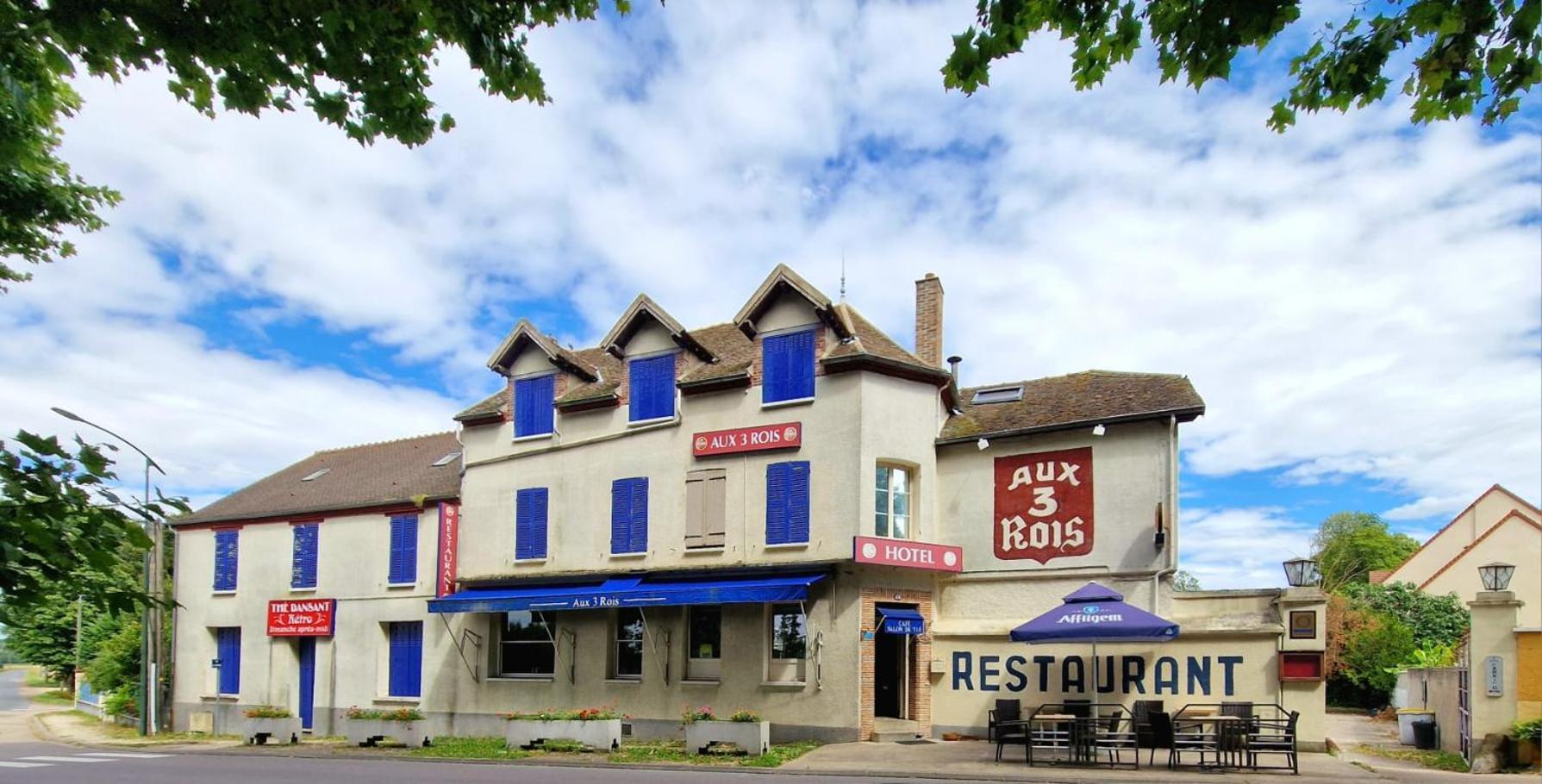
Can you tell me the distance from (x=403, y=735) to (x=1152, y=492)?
1550cm

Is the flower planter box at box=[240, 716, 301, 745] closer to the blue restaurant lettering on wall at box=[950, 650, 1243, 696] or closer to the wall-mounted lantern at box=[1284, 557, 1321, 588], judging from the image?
the blue restaurant lettering on wall at box=[950, 650, 1243, 696]

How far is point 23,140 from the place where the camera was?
6.69 meters

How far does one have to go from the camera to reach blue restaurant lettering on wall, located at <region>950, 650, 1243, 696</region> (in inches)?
771

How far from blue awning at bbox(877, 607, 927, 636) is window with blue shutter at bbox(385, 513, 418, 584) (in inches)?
468

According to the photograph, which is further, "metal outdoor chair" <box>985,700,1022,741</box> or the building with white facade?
the building with white facade

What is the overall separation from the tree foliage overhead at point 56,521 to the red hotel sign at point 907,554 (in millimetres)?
16701

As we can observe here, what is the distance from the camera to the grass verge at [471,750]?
22109 millimetres

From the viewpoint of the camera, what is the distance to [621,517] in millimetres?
24406

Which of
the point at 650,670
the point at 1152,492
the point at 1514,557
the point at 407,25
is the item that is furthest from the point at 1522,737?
the point at 1514,557

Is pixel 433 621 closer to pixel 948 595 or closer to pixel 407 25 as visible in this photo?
pixel 948 595

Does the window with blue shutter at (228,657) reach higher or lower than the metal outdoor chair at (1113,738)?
lower

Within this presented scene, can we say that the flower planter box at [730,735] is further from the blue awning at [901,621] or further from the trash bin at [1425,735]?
the trash bin at [1425,735]

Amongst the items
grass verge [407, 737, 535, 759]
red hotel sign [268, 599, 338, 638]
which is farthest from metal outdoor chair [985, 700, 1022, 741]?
red hotel sign [268, 599, 338, 638]

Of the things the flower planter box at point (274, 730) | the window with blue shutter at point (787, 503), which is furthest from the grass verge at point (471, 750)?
the window with blue shutter at point (787, 503)
